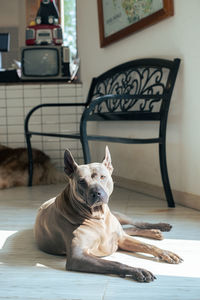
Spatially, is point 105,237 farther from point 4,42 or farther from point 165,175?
point 4,42

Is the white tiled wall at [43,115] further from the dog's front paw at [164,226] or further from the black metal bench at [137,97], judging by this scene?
the dog's front paw at [164,226]

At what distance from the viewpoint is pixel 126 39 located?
330 cm

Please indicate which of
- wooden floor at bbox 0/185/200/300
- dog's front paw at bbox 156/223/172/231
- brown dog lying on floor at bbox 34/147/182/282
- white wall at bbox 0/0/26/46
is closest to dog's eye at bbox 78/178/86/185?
brown dog lying on floor at bbox 34/147/182/282

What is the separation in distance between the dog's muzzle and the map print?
64.9 inches

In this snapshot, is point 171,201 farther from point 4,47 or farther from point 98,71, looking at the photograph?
point 4,47

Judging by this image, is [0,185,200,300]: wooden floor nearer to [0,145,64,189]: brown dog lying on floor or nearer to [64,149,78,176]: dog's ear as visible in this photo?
[64,149,78,176]: dog's ear

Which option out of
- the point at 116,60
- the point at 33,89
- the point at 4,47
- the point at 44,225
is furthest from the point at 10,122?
the point at 44,225

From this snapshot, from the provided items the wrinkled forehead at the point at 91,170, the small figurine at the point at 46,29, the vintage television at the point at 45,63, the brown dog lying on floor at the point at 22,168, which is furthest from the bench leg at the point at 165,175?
the small figurine at the point at 46,29

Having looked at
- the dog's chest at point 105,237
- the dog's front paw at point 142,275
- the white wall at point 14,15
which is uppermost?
the white wall at point 14,15

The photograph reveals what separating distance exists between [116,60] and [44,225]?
202cm

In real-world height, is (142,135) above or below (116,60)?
below

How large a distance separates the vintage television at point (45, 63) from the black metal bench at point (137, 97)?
1.49 feet

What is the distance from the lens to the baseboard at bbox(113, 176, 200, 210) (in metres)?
2.53

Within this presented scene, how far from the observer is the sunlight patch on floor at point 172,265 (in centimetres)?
150
